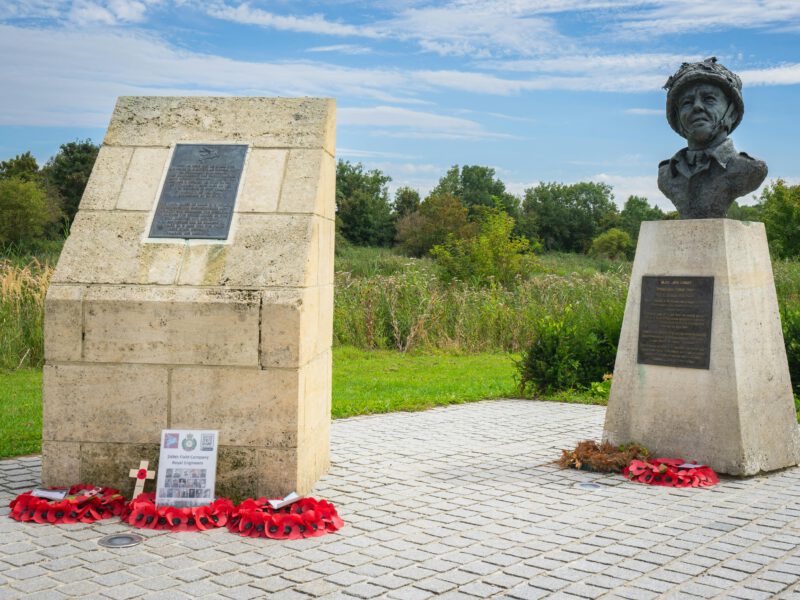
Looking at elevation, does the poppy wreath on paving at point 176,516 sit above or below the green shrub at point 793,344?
below

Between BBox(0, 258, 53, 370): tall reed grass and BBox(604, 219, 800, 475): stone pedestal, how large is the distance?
8.34 m

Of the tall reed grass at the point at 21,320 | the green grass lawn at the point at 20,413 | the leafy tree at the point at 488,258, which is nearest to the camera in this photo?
the green grass lawn at the point at 20,413

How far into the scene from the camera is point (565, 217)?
158 feet

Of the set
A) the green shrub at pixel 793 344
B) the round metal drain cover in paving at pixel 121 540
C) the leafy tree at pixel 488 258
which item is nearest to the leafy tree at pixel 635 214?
the leafy tree at pixel 488 258

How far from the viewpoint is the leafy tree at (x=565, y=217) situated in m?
47.3

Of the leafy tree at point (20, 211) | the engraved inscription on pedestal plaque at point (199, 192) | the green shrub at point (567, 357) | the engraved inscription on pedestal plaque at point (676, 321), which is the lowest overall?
the green shrub at point (567, 357)

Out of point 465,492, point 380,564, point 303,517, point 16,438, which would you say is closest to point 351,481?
point 465,492

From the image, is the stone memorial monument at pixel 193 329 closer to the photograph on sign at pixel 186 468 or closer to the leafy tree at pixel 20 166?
the photograph on sign at pixel 186 468

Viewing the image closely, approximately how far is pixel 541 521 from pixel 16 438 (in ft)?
16.3

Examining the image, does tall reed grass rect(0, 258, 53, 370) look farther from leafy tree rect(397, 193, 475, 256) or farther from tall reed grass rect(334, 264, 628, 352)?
leafy tree rect(397, 193, 475, 256)

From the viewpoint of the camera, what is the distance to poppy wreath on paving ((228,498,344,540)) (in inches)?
193

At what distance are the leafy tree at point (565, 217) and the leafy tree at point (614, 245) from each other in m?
4.74

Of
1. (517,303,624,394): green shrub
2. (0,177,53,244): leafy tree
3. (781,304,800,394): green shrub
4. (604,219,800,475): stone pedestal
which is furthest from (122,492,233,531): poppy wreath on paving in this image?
(0,177,53,244): leafy tree

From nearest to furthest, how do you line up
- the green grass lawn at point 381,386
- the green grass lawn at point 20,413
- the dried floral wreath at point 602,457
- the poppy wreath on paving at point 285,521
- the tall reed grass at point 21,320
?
1. the poppy wreath on paving at point 285,521
2. the dried floral wreath at point 602,457
3. the green grass lawn at point 20,413
4. the green grass lawn at point 381,386
5. the tall reed grass at point 21,320
